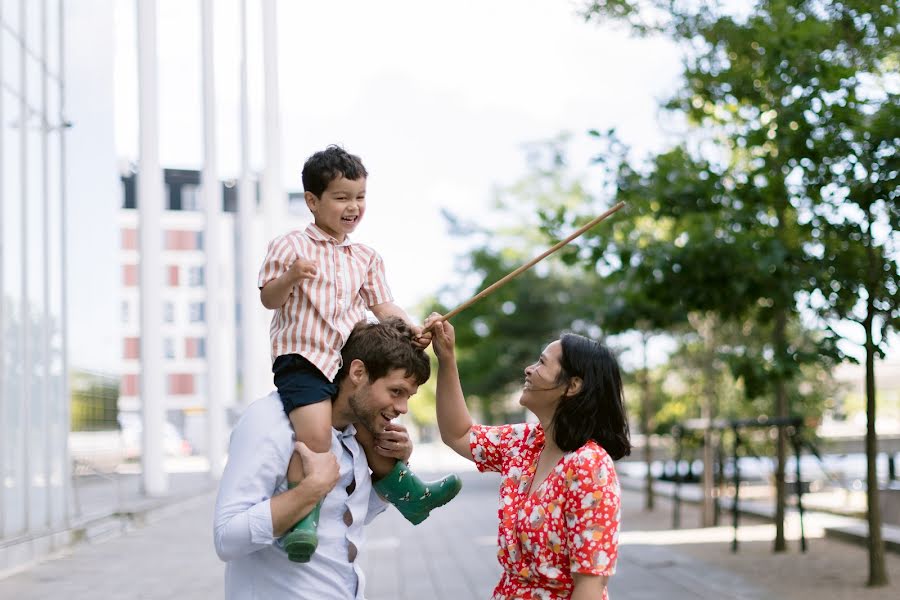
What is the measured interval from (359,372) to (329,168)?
632 millimetres

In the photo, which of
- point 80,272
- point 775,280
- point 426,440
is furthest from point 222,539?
point 426,440

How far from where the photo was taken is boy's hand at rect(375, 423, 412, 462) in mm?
3385

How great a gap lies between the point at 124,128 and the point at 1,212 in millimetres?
27063

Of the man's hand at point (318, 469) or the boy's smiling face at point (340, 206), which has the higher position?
the boy's smiling face at point (340, 206)

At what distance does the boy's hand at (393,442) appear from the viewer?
3.38m

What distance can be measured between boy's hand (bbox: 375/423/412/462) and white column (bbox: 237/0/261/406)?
99.0 ft

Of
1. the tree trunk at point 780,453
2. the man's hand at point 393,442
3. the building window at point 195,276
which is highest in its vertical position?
the building window at point 195,276

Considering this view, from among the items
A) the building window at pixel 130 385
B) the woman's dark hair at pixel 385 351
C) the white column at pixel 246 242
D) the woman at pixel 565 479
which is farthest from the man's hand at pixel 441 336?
the building window at pixel 130 385

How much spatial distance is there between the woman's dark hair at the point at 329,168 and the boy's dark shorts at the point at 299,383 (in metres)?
0.51

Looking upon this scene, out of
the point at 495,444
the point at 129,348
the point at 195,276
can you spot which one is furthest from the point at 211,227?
the point at 195,276

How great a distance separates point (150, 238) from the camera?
22.6m

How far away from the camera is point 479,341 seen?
32156 millimetres

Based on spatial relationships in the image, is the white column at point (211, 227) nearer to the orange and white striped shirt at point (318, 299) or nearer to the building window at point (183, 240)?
the orange and white striped shirt at point (318, 299)

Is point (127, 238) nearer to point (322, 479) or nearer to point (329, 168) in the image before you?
point (329, 168)
